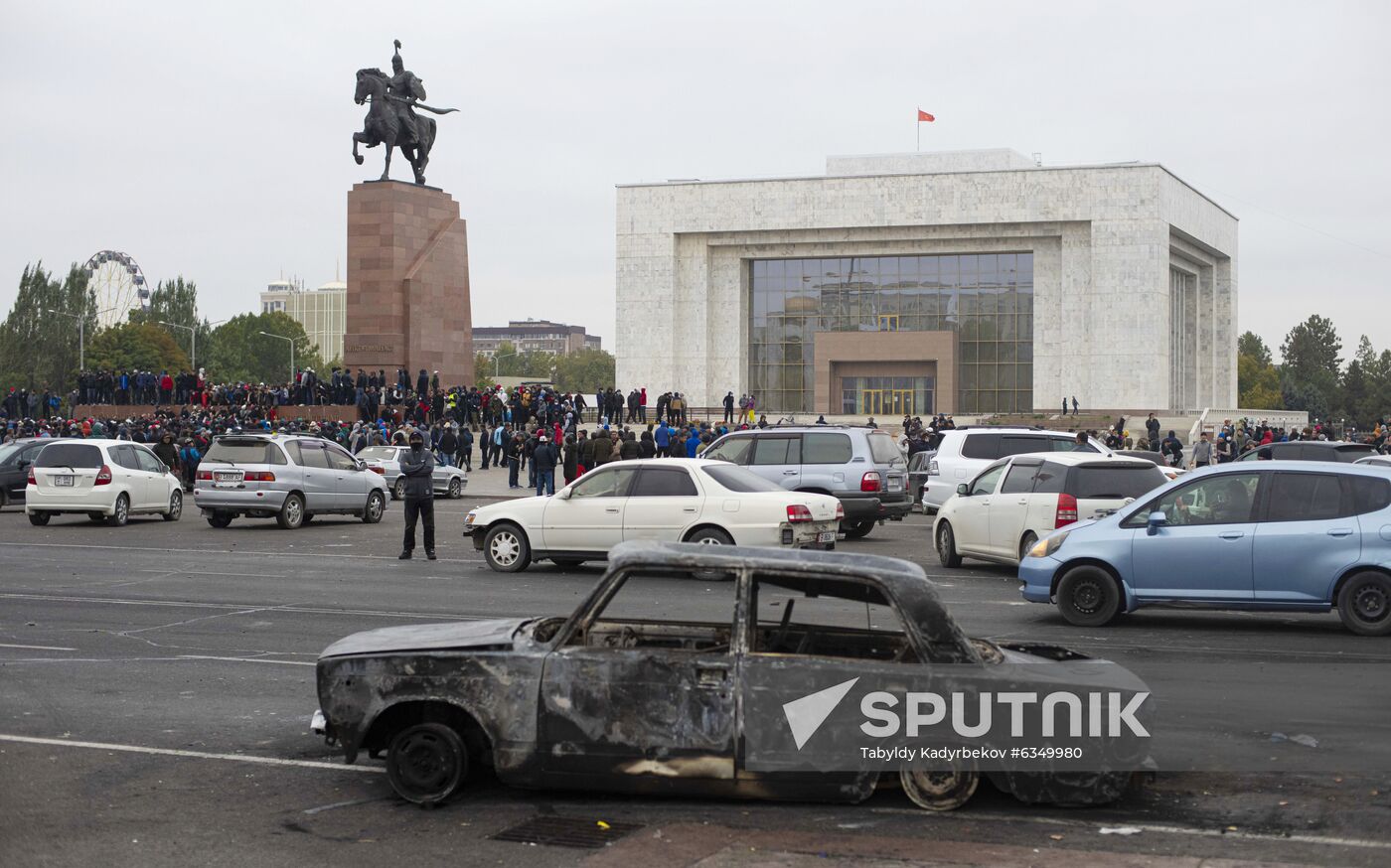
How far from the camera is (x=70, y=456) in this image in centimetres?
2430

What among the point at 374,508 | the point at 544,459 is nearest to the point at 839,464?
→ the point at 374,508

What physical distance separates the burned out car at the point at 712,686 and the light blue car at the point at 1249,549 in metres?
6.07

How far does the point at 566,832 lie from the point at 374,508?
19.9 m

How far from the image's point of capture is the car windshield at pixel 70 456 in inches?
953

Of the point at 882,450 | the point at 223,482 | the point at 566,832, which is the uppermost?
the point at 882,450

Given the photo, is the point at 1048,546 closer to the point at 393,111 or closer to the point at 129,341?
the point at 393,111

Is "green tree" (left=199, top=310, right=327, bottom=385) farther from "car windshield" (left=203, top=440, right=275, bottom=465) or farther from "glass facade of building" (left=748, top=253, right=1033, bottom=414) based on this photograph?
"car windshield" (left=203, top=440, right=275, bottom=465)

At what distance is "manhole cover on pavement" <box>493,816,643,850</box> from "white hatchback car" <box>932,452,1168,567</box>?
10387mm

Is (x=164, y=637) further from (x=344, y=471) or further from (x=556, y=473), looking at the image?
(x=556, y=473)

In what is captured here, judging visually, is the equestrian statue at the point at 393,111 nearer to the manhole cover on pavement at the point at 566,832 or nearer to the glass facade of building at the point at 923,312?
the glass facade of building at the point at 923,312

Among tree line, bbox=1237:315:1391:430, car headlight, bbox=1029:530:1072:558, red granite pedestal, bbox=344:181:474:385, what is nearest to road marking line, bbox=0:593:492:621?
car headlight, bbox=1029:530:1072:558

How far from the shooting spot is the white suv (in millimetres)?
23391

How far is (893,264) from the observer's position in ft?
238

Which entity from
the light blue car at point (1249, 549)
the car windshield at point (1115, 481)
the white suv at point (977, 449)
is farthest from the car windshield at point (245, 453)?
the light blue car at point (1249, 549)
